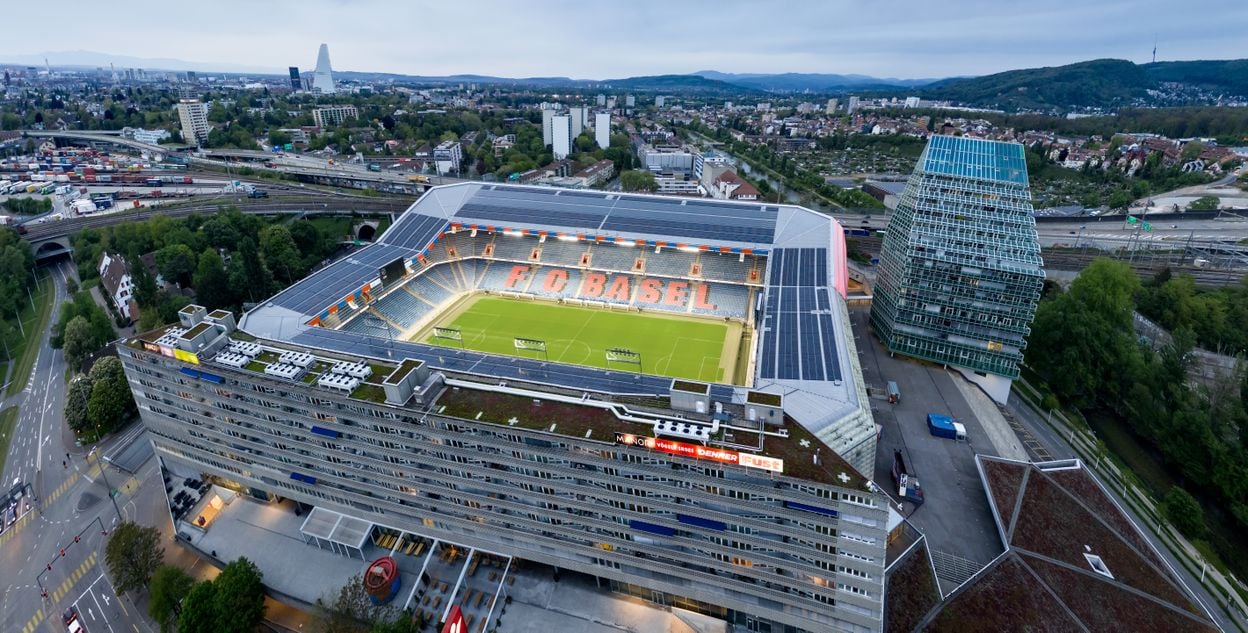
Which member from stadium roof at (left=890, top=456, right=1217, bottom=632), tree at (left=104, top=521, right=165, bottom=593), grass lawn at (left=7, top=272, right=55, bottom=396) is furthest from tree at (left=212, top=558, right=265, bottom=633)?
grass lawn at (left=7, top=272, right=55, bottom=396)

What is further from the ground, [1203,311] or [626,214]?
[626,214]

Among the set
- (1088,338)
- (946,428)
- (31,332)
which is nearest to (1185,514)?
(946,428)

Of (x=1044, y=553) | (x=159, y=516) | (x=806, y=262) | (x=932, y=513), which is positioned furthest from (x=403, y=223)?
(x=1044, y=553)

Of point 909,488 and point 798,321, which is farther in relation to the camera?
point 798,321

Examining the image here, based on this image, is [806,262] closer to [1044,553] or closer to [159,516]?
[1044,553]

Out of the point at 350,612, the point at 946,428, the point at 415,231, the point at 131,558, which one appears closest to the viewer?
the point at 350,612

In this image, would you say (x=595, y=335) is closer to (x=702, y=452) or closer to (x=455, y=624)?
(x=455, y=624)
